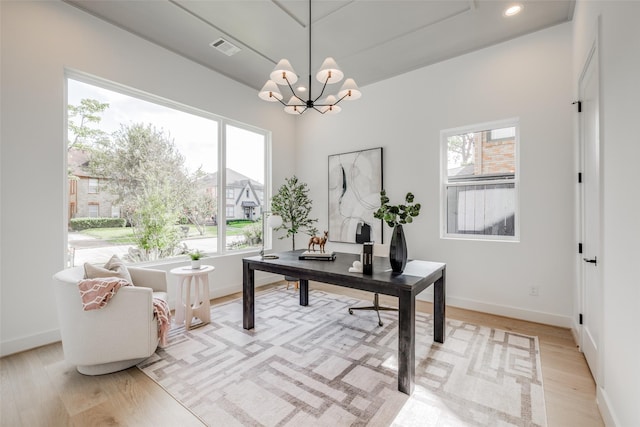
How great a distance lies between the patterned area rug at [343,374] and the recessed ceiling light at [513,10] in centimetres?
324

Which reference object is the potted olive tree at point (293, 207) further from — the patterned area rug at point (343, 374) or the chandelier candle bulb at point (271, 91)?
the chandelier candle bulb at point (271, 91)

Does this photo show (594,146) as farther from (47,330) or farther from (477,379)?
(47,330)

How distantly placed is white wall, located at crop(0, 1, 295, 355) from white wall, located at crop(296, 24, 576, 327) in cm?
351

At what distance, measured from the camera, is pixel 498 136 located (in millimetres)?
3463

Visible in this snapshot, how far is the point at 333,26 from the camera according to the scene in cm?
313

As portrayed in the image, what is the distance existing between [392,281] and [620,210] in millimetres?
1305

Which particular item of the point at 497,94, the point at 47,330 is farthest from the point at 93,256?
the point at 497,94

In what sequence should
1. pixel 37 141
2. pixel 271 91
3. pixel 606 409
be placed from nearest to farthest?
pixel 606 409 < pixel 271 91 < pixel 37 141

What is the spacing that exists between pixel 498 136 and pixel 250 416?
3828mm

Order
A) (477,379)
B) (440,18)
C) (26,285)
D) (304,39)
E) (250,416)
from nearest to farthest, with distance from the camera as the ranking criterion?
(250,416) < (477,379) < (26,285) < (440,18) < (304,39)

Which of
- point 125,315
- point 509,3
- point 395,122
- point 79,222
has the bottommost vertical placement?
point 125,315

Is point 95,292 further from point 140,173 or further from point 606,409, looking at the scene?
point 606,409

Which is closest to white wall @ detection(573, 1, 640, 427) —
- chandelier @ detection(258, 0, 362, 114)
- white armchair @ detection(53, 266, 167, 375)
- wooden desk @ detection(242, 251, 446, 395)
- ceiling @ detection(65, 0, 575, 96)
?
wooden desk @ detection(242, 251, 446, 395)

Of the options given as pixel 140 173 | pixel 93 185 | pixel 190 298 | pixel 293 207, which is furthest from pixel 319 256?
pixel 93 185
